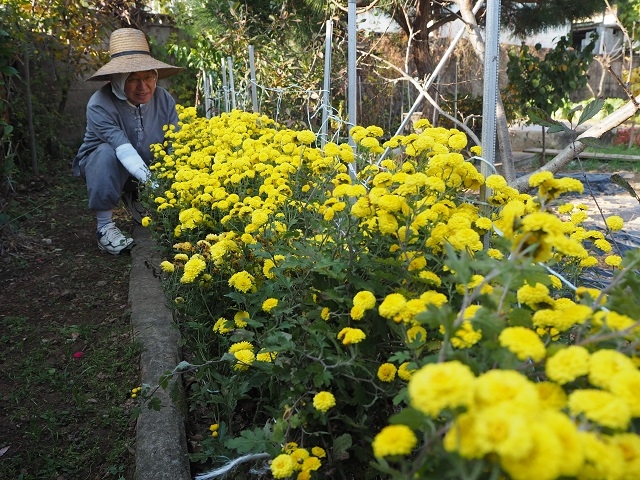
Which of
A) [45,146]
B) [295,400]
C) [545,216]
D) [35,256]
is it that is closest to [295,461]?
[295,400]

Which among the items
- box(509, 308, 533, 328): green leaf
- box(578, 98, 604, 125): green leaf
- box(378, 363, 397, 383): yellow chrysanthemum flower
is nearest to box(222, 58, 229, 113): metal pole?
box(578, 98, 604, 125): green leaf

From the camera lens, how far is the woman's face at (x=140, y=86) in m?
4.30

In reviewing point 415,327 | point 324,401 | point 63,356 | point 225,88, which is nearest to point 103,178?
point 63,356

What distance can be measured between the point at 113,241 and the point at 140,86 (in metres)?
1.11

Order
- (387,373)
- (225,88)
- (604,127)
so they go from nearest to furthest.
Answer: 1. (387,373)
2. (604,127)
3. (225,88)

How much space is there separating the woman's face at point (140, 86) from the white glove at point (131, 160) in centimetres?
41

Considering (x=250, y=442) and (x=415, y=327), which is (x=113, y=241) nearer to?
(x=250, y=442)

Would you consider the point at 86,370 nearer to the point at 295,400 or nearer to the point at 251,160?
the point at 251,160

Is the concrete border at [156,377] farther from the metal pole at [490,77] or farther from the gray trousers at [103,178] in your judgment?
the metal pole at [490,77]

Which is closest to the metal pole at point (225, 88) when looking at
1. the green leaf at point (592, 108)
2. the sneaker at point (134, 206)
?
the sneaker at point (134, 206)

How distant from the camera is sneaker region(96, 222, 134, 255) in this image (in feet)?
13.5

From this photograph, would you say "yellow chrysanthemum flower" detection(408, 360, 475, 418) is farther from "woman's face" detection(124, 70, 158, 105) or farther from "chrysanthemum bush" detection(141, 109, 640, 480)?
"woman's face" detection(124, 70, 158, 105)

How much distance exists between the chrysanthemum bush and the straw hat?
1681 mm

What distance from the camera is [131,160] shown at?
4.10 meters
